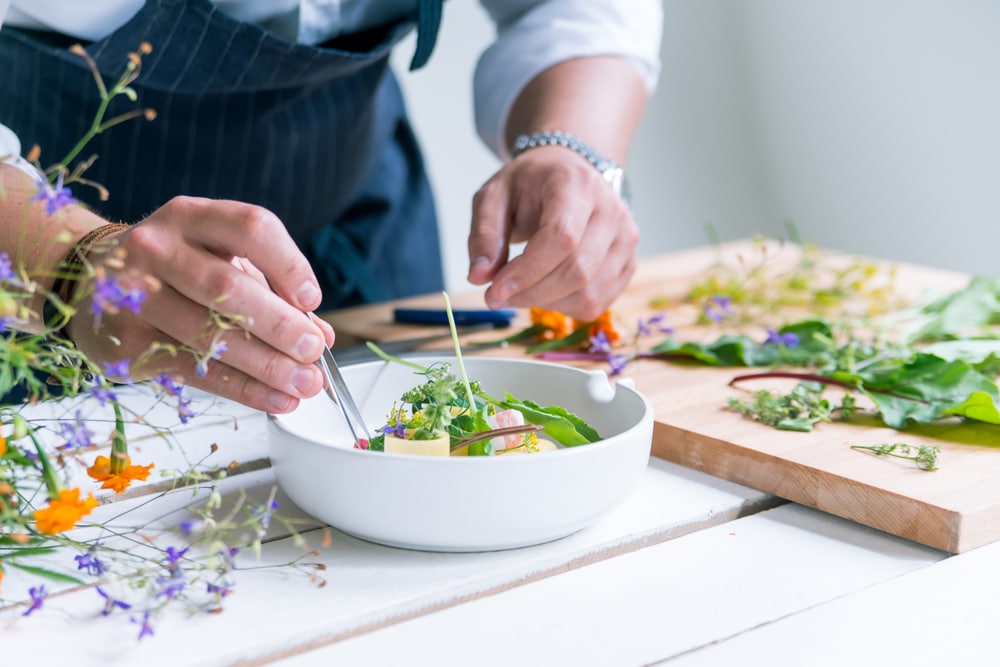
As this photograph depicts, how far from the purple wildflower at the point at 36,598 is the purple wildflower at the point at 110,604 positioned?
29mm

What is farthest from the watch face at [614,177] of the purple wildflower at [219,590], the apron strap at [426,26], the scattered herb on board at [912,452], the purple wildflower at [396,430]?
the purple wildflower at [219,590]

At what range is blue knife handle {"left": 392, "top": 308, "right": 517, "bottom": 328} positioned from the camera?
1.24 m

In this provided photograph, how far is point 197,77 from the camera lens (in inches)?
46.6

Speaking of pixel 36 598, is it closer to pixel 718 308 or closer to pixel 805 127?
pixel 718 308

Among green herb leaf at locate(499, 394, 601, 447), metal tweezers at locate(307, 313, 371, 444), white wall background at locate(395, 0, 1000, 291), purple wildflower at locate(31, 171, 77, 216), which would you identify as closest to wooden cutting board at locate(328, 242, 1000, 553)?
green herb leaf at locate(499, 394, 601, 447)

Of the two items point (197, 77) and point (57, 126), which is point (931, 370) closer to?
point (197, 77)

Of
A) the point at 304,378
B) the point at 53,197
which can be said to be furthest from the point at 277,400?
the point at 53,197

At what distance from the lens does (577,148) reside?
3.85ft

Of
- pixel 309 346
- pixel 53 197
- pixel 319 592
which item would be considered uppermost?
pixel 53 197

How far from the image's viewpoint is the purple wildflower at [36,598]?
1.90 feet

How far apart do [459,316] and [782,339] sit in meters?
0.37

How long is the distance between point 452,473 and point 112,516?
28cm

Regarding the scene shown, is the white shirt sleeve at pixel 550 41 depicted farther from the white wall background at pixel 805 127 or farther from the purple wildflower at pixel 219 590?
the white wall background at pixel 805 127

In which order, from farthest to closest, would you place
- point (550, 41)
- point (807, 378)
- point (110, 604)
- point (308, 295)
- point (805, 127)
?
point (805, 127), point (550, 41), point (807, 378), point (308, 295), point (110, 604)
